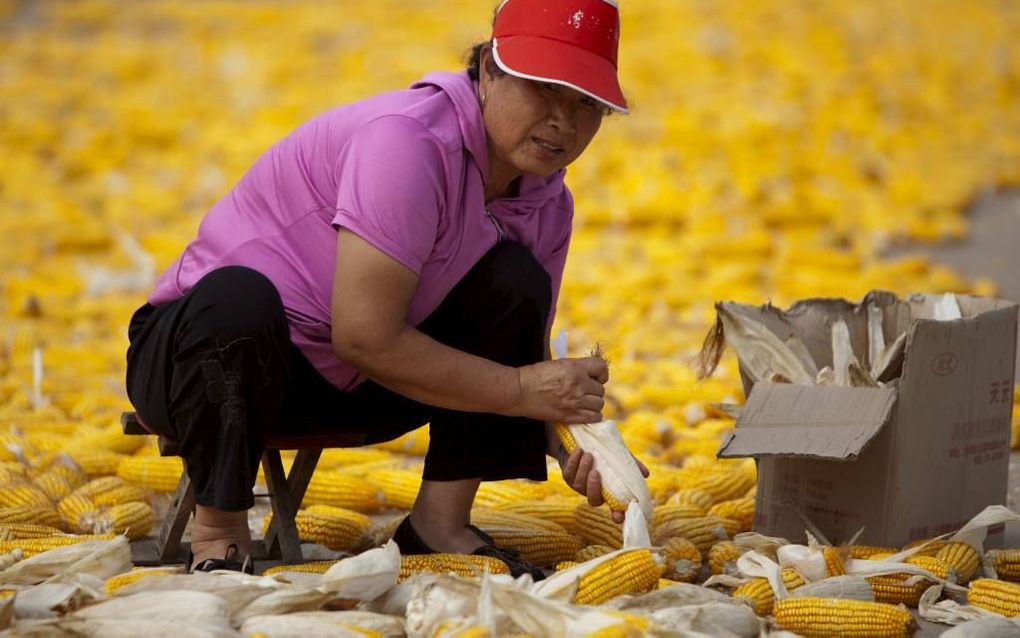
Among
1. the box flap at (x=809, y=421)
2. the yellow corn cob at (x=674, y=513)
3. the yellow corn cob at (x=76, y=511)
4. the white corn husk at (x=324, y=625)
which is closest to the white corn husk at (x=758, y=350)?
the box flap at (x=809, y=421)

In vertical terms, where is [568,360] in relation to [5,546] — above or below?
above

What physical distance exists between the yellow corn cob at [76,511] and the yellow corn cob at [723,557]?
160 centimetres

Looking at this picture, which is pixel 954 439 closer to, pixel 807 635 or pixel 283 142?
pixel 807 635

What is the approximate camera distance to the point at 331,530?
3.53 m

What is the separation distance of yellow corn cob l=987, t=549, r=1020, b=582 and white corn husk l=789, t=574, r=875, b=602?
514 millimetres

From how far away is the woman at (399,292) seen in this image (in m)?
2.89

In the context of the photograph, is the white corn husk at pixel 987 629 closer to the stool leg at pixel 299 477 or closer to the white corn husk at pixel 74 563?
the stool leg at pixel 299 477

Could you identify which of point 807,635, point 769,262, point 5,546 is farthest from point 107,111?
point 807,635

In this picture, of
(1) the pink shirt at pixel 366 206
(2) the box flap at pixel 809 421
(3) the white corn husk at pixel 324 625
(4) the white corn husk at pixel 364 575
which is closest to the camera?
(3) the white corn husk at pixel 324 625

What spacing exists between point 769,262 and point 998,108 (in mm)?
4869

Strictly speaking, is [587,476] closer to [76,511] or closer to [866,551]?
[866,551]

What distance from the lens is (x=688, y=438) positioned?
467 cm

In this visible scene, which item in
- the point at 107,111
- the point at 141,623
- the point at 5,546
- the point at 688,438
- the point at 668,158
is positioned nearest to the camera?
the point at 141,623

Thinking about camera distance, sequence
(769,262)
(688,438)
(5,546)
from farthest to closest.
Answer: (769,262) → (688,438) → (5,546)
